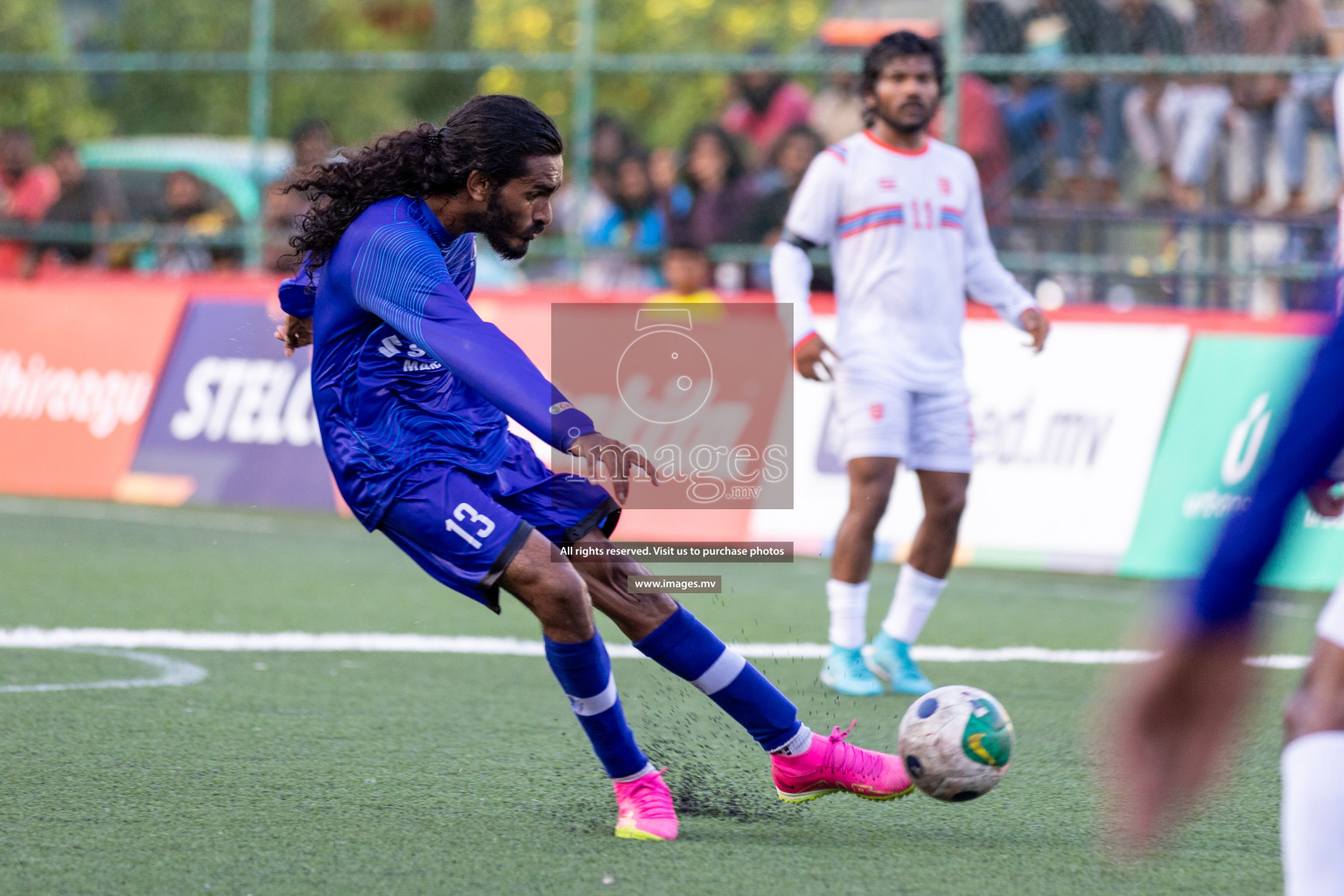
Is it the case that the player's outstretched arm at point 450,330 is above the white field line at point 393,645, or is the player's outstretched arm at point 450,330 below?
above

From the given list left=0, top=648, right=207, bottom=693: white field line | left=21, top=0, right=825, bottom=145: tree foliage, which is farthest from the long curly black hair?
left=0, top=648, right=207, bottom=693: white field line

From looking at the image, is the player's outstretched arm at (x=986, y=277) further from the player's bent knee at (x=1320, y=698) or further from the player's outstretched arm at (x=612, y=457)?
the player's bent knee at (x=1320, y=698)

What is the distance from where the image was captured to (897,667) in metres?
6.15

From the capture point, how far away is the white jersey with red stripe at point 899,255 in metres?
6.25

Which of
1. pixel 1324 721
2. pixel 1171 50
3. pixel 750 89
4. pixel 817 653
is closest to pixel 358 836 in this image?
pixel 1324 721

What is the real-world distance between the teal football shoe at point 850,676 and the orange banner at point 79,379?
7.15m

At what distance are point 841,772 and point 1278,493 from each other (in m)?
2.40

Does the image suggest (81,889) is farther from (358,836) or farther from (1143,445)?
(1143,445)

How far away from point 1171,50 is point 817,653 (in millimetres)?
5314

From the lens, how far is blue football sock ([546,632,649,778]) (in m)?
4.05

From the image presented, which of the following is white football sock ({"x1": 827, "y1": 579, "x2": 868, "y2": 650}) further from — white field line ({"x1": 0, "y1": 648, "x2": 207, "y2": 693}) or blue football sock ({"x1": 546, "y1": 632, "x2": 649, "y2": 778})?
white field line ({"x1": 0, "y1": 648, "x2": 207, "y2": 693})

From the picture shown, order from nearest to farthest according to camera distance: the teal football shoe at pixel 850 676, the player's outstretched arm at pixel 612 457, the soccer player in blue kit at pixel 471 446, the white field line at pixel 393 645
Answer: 1. the player's outstretched arm at pixel 612 457
2. the soccer player in blue kit at pixel 471 446
3. the teal football shoe at pixel 850 676
4. the white field line at pixel 393 645

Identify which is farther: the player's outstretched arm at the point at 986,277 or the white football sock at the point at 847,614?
the player's outstretched arm at the point at 986,277

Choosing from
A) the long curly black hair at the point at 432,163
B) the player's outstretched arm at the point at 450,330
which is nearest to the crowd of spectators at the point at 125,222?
the long curly black hair at the point at 432,163
